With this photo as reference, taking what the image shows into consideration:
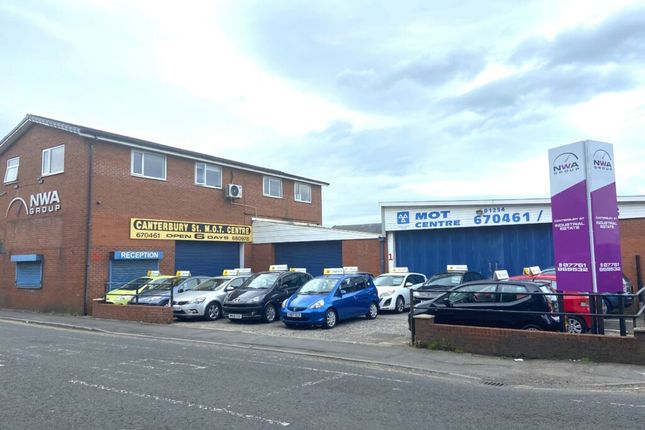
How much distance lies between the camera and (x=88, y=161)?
67.8 ft

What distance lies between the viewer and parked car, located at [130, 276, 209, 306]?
1784 centimetres

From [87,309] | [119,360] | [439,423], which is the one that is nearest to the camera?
[439,423]

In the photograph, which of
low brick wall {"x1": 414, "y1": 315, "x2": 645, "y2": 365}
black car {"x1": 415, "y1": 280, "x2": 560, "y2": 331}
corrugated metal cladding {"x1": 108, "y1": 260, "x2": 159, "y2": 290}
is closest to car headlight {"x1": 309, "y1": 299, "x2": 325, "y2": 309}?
black car {"x1": 415, "y1": 280, "x2": 560, "y2": 331}

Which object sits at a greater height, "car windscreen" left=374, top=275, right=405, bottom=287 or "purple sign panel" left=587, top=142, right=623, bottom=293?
"purple sign panel" left=587, top=142, right=623, bottom=293

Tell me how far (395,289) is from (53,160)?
A: 1531cm

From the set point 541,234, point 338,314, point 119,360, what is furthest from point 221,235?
point 119,360

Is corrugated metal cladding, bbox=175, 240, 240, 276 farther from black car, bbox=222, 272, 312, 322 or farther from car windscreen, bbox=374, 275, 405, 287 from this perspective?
car windscreen, bbox=374, 275, 405, 287

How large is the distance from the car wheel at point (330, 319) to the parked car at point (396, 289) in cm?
334

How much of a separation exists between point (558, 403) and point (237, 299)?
10.9m

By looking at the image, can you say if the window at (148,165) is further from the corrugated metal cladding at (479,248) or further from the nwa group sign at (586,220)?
the nwa group sign at (586,220)

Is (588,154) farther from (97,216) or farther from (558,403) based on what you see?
(97,216)

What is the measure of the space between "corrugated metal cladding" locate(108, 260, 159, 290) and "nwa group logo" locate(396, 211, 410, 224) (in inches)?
419

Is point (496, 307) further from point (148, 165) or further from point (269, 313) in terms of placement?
point (148, 165)

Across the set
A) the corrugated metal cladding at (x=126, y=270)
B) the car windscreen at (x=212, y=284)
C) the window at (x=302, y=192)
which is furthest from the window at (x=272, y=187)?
the car windscreen at (x=212, y=284)
